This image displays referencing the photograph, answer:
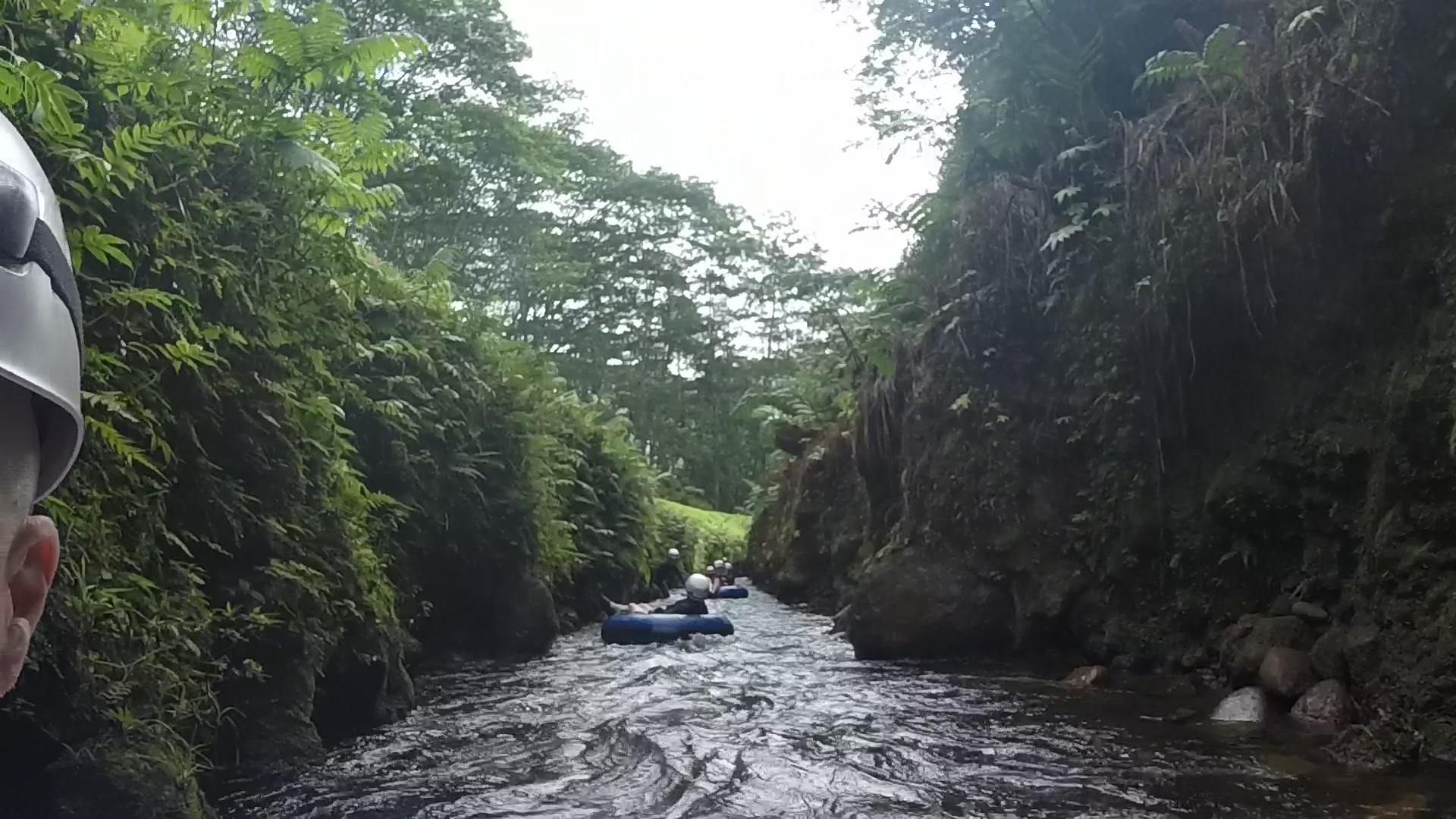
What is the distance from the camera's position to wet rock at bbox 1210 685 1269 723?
6453mm

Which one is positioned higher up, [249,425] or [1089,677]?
[249,425]

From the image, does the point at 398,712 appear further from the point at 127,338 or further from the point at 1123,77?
the point at 1123,77

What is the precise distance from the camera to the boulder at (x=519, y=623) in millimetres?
11102

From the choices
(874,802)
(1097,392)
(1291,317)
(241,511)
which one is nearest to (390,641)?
(241,511)

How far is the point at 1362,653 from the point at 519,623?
318 inches

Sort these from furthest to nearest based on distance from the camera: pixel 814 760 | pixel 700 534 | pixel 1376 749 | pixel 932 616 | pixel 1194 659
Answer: pixel 700 534
pixel 932 616
pixel 1194 659
pixel 814 760
pixel 1376 749

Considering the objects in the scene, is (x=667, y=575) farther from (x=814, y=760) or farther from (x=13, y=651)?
(x=13, y=651)

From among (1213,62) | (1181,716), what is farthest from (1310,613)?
(1213,62)

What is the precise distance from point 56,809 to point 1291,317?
824 cm

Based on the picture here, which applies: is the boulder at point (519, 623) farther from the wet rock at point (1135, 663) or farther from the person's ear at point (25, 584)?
the person's ear at point (25, 584)

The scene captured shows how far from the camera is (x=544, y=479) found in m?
12.5

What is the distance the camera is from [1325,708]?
6.16 meters

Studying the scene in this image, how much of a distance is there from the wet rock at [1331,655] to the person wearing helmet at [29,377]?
7142 millimetres

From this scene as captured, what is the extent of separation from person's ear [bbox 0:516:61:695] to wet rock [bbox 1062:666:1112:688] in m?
8.36
